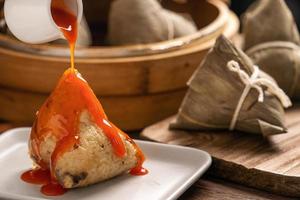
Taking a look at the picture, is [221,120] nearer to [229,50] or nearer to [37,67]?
[229,50]

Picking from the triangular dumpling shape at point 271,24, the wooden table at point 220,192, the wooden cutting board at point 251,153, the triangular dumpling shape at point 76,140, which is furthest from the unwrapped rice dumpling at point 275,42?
the triangular dumpling shape at point 76,140

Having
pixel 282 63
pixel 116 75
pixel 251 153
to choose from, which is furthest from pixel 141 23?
pixel 251 153

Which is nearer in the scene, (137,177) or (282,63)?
(137,177)

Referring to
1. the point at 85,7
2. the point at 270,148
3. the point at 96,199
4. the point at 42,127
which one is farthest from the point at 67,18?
the point at 85,7

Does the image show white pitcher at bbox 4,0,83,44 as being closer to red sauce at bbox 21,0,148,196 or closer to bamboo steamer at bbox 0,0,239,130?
red sauce at bbox 21,0,148,196

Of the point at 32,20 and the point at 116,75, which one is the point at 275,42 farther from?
the point at 32,20

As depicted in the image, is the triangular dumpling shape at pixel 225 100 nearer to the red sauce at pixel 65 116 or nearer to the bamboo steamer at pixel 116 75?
the bamboo steamer at pixel 116 75
